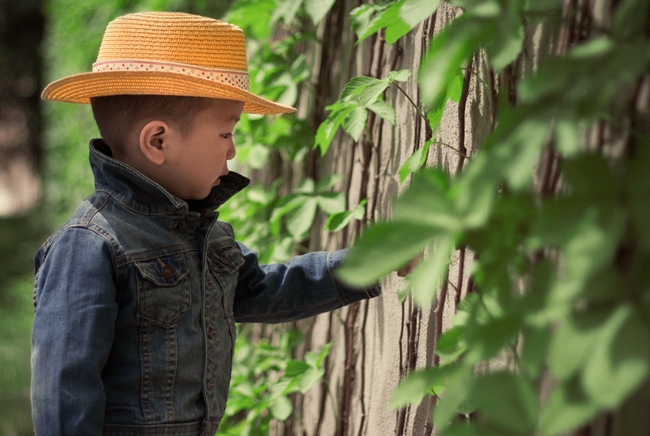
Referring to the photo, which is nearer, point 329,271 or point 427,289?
point 427,289

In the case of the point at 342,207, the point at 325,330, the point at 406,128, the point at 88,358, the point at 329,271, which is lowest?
the point at 325,330

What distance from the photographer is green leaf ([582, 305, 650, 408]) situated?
0.52m

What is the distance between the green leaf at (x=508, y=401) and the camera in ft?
1.95

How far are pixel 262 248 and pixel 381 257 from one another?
1.44 meters

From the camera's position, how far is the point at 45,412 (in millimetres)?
1111

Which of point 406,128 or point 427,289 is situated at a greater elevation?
point 406,128

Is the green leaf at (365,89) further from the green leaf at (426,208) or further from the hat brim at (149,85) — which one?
the green leaf at (426,208)

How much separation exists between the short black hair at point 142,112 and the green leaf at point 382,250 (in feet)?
2.72

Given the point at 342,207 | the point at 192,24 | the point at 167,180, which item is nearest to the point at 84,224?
the point at 167,180

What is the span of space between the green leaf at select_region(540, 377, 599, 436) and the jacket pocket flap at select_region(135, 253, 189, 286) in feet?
2.74

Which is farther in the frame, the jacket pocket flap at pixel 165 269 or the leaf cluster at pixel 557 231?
the jacket pocket flap at pixel 165 269

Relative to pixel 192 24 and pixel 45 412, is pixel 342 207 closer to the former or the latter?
pixel 192 24

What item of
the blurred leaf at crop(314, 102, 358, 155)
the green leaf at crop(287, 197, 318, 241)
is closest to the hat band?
the blurred leaf at crop(314, 102, 358, 155)

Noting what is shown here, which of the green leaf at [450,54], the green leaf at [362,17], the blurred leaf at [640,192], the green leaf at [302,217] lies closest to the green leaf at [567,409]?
the blurred leaf at [640,192]
